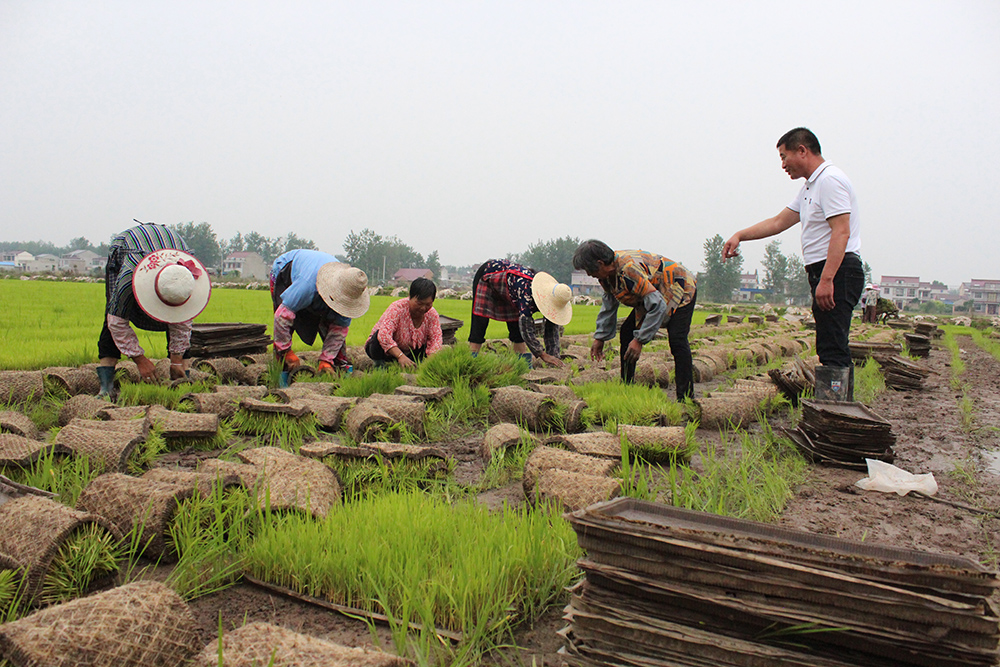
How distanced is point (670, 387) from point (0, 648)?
226 inches

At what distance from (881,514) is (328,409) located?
290 cm

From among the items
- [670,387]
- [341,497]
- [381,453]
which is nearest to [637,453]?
[381,453]

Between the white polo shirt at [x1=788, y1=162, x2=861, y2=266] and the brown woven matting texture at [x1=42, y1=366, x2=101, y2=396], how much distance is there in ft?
16.1

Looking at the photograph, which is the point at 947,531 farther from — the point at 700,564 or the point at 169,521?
the point at 169,521

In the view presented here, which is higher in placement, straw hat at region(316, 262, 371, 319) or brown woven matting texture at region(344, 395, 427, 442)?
straw hat at region(316, 262, 371, 319)

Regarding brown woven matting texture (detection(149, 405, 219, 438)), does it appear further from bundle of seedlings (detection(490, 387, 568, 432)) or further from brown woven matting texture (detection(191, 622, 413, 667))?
brown woven matting texture (detection(191, 622, 413, 667))

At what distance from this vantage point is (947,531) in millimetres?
2463

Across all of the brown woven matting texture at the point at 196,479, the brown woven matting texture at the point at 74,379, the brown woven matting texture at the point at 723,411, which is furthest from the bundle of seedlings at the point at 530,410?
the brown woven matting texture at the point at 74,379

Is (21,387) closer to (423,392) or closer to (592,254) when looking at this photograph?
(423,392)

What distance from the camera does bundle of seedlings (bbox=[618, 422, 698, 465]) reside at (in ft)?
10.5

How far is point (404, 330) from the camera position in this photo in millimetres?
5672

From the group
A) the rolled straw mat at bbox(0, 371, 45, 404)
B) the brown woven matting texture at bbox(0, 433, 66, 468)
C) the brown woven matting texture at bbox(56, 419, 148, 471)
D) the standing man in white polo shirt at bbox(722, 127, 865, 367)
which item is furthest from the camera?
the rolled straw mat at bbox(0, 371, 45, 404)

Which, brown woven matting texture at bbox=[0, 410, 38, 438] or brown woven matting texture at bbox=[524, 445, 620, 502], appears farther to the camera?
brown woven matting texture at bbox=[0, 410, 38, 438]

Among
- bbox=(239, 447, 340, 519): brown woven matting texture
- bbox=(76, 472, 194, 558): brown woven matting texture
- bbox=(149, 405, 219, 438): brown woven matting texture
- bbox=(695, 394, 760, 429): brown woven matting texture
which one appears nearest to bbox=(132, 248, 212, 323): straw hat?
bbox=(149, 405, 219, 438): brown woven matting texture
